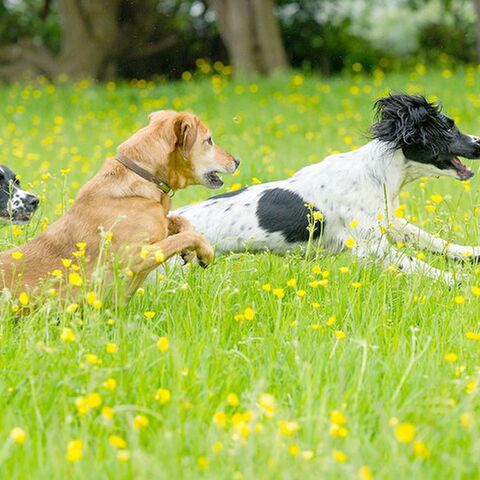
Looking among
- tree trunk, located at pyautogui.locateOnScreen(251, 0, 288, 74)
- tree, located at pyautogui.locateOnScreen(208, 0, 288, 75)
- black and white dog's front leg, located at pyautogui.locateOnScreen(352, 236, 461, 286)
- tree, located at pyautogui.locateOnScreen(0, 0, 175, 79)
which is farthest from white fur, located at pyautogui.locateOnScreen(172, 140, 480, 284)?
tree, located at pyautogui.locateOnScreen(0, 0, 175, 79)

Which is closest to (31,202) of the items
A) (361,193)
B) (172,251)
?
(172,251)

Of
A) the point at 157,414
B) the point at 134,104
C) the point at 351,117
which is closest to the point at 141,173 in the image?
the point at 157,414

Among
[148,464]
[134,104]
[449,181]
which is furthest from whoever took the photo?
[134,104]

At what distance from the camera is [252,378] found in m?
3.06

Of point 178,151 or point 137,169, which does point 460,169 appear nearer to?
point 178,151

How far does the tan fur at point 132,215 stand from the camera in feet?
13.4

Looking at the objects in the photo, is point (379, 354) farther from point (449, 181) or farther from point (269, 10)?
point (269, 10)

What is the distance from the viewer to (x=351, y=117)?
11188mm

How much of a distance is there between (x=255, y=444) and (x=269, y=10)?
1404 centimetres

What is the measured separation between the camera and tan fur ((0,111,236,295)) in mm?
4078

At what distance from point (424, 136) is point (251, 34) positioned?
37.5 feet

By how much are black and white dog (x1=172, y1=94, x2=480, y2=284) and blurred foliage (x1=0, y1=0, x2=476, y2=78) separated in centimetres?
1386

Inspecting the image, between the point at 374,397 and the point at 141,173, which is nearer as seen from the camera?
the point at 374,397

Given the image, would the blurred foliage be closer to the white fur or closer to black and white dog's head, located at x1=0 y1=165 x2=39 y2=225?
the white fur
